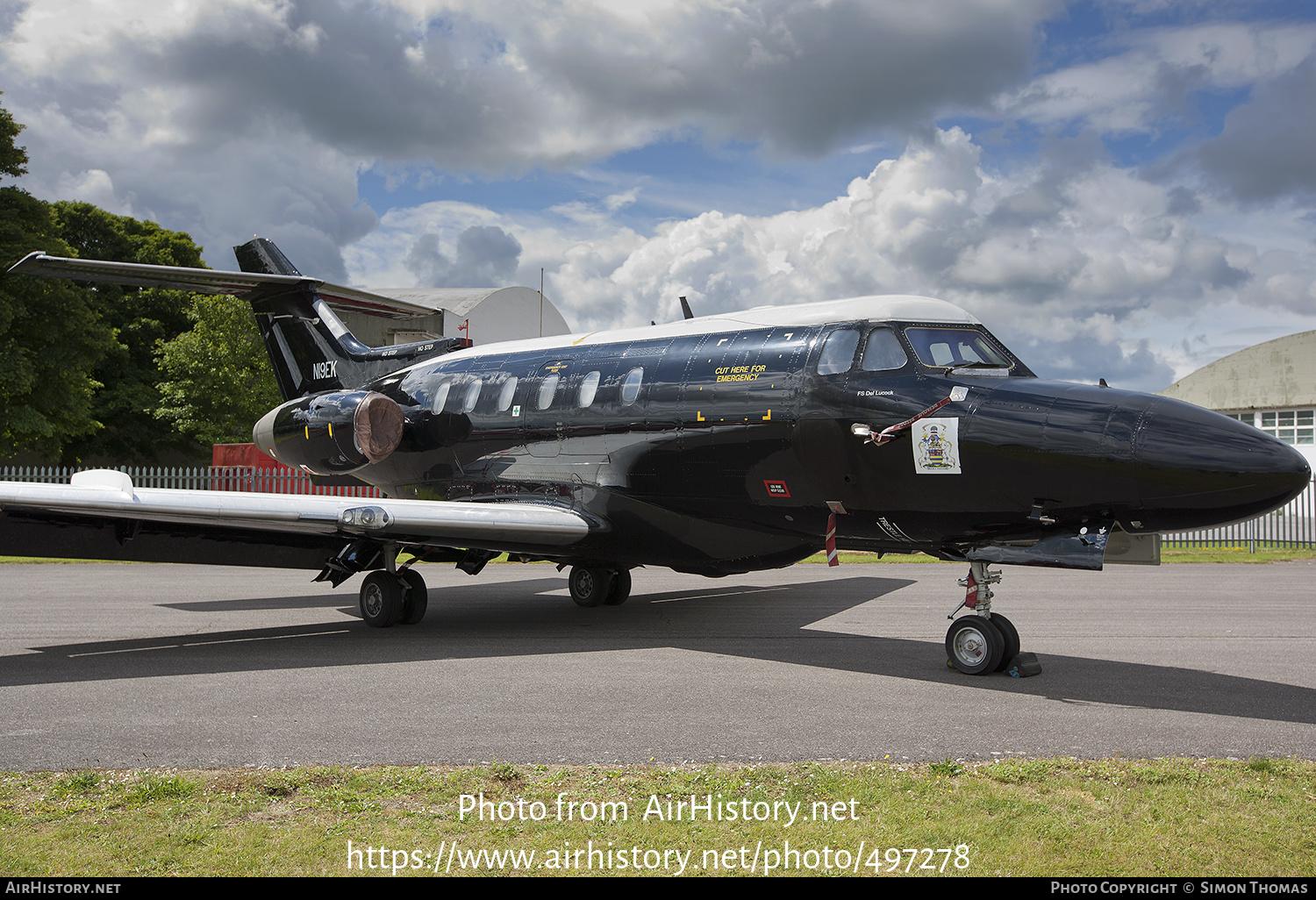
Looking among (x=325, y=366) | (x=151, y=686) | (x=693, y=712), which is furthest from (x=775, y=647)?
(x=325, y=366)

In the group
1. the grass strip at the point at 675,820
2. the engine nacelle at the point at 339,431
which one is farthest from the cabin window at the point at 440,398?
the grass strip at the point at 675,820

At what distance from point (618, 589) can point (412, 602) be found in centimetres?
315

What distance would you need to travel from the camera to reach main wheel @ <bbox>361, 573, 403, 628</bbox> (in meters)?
11.3

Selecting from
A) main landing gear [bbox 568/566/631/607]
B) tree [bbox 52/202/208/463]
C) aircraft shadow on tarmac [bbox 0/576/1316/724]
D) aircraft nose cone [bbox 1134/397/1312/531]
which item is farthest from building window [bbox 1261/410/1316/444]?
tree [bbox 52/202/208/463]

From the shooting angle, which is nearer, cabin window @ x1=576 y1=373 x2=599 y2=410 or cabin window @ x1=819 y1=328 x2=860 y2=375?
cabin window @ x1=819 y1=328 x2=860 y2=375

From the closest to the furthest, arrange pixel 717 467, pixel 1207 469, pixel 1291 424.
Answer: pixel 1207 469, pixel 717 467, pixel 1291 424

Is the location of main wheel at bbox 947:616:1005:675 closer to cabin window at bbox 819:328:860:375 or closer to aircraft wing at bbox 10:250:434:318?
cabin window at bbox 819:328:860:375

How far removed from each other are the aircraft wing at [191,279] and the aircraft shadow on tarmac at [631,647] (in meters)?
4.30

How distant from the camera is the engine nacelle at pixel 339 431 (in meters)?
12.7

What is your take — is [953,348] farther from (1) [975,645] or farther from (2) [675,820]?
(2) [675,820]

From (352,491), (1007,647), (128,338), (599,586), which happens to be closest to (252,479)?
(352,491)

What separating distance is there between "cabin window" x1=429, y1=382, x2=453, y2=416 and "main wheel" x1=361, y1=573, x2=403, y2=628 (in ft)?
8.05

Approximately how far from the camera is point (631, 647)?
989 centimetres
